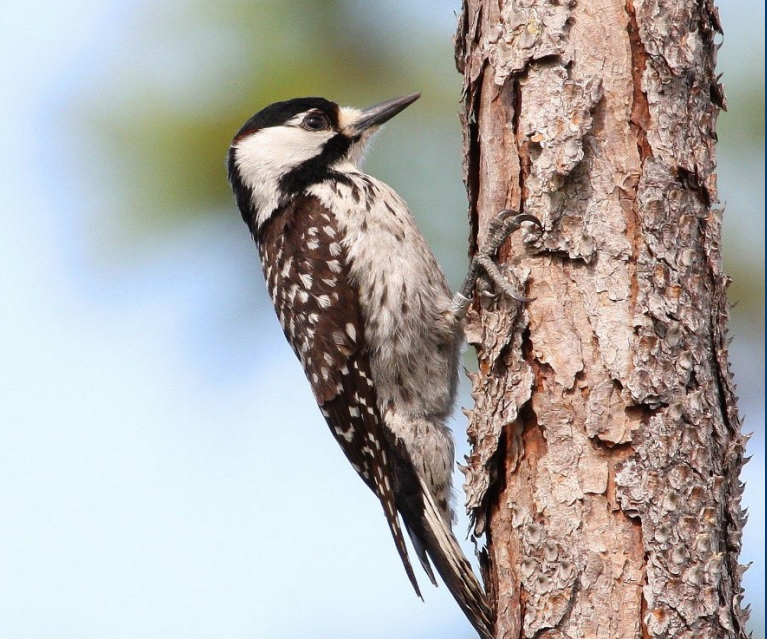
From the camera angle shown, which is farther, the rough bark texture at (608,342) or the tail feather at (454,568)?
the tail feather at (454,568)

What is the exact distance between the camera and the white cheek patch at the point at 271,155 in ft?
13.9

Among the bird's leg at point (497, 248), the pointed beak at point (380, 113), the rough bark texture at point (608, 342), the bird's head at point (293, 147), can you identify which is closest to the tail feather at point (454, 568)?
the rough bark texture at point (608, 342)

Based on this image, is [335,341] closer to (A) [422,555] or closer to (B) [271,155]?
(A) [422,555]

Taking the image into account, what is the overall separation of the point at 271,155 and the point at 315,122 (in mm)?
247

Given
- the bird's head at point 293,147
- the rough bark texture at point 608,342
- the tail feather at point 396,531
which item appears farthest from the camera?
the bird's head at point 293,147

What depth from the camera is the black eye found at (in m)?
4.30

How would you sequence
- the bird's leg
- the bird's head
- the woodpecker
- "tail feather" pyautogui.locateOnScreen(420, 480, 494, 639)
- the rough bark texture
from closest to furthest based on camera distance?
the rough bark texture
the bird's leg
"tail feather" pyautogui.locateOnScreen(420, 480, 494, 639)
the woodpecker
the bird's head

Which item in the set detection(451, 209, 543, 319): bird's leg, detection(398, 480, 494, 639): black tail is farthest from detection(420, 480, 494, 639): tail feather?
detection(451, 209, 543, 319): bird's leg

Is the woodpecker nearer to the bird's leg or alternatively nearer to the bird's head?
the bird's head

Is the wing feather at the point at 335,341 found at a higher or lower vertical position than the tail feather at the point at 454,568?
higher

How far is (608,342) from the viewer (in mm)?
2732

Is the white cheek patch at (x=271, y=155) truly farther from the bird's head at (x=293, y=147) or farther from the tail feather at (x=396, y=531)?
the tail feather at (x=396, y=531)

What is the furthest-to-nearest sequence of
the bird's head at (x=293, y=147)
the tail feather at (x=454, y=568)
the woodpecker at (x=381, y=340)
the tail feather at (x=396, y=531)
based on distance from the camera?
the bird's head at (x=293, y=147) → the woodpecker at (x=381, y=340) → the tail feather at (x=396, y=531) → the tail feather at (x=454, y=568)

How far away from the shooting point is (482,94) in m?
3.11
